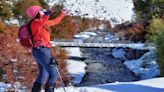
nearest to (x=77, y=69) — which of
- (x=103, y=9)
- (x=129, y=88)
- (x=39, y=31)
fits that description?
(x=129, y=88)

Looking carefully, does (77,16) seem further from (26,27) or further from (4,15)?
(26,27)

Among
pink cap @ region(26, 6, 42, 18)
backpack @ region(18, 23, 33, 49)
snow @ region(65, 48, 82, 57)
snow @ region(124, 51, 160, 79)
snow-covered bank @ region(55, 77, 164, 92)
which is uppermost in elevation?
pink cap @ region(26, 6, 42, 18)

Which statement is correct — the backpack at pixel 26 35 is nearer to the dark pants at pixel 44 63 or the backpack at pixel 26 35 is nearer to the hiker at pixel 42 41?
the hiker at pixel 42 41

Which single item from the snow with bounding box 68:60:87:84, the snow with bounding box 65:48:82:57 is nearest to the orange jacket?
the snow with bounding box 68:60:87:84

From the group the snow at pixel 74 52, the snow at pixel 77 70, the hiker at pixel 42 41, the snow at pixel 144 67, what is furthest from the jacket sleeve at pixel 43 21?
the snow at pixel 74 52

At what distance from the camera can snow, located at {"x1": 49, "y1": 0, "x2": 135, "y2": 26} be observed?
238 ft

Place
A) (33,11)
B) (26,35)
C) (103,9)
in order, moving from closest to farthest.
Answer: (26,35) < (33,11) < (103,9)

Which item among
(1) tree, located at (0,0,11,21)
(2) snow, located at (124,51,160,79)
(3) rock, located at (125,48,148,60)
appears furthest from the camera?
(1) tree, located at (0,0,11,21)

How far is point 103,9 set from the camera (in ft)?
252

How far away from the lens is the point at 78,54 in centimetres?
4131

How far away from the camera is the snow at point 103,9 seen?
7260cm

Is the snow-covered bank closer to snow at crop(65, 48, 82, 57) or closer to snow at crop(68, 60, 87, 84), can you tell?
snow at crop(68, 60, 87, 84)

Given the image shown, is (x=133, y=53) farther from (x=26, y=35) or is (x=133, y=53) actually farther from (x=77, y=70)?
(x=26, y=35)

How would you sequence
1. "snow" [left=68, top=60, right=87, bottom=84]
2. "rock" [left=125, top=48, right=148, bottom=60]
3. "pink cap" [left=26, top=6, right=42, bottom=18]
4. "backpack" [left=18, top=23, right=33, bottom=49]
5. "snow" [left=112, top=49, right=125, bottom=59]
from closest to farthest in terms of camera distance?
"backpack" [left=18, top=23, right=33, bottom=49], "pink cap" [left=26, top=6, right=42, bottom=18], "snow" [left=68, top=60, right=87, bottom=84], "rock" [left=125, top=48, right=148, bottom=60], "snow" [left=112, top=49, right=125, bottom=59]
